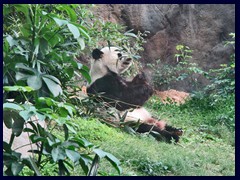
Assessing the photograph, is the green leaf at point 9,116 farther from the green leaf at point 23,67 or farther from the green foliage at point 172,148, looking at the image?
the green foliage at point 172,148

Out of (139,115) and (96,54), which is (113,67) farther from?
(139,115)

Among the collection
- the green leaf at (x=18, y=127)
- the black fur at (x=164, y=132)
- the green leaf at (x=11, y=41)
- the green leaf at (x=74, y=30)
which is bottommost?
the black fur at (x=164, y=132)

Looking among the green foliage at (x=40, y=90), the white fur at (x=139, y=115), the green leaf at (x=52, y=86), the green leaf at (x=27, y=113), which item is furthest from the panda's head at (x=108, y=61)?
the green leaf at (x=27, y=113)

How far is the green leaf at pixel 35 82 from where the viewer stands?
244 cm

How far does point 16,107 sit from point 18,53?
19.6 inches

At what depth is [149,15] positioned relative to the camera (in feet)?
13.4

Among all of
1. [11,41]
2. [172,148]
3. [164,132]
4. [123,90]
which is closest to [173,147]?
[172,148]

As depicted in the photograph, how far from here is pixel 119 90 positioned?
131 inches

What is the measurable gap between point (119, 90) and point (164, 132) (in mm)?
491

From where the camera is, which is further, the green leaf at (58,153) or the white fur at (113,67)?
the white fur at (113,67)

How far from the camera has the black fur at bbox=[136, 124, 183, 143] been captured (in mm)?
3324

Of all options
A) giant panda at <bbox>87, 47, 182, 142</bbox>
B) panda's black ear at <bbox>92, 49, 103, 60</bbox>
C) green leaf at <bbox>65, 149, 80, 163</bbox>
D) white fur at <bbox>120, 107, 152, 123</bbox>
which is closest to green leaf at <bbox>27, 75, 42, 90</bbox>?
green leaf at <bbox>65, 149, 80, 163</bbox>

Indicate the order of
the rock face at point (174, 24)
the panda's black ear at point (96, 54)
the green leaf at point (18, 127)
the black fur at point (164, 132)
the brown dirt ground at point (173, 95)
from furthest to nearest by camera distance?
1. the rock face at point (174, 24)
2. the brown dirt ground at point (173, 95)
3. the panda's black ear at point (96, 54)
4. the black fur at point (164, 132)
5. the green leaf at point (18, 127)
